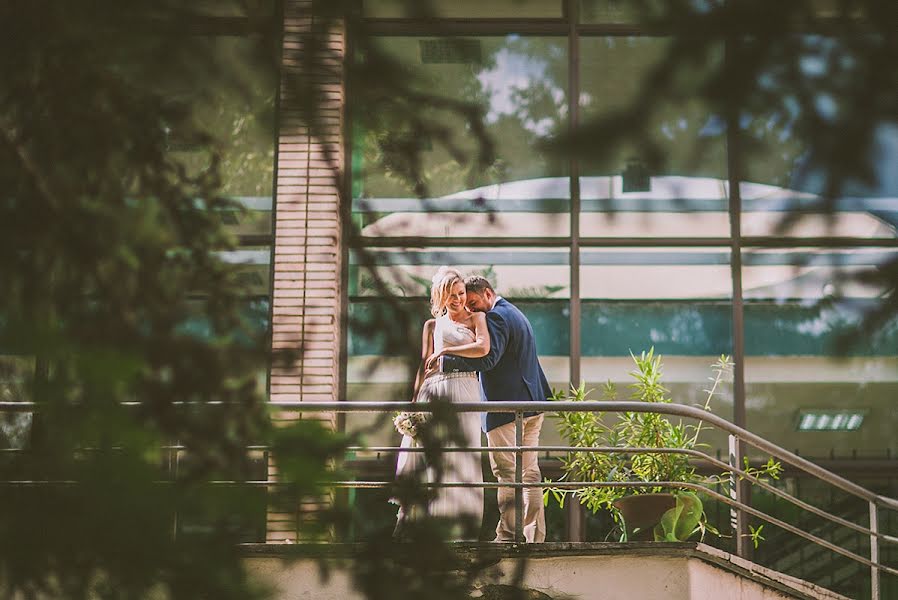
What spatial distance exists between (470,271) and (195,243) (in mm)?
7473

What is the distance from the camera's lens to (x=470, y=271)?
32.1 feet

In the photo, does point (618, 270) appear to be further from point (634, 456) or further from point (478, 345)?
point (478, 345)

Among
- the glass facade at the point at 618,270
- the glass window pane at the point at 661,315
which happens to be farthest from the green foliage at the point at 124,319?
the glass window pane at the point at 661,315

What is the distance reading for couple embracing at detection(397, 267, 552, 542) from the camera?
7.24m

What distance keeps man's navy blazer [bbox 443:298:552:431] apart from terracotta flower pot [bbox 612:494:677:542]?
0.85 metres

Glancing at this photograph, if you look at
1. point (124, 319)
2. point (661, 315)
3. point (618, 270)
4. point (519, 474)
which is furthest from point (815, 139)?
point (618, 270)

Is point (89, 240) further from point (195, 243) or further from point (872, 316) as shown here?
point (872, 316)

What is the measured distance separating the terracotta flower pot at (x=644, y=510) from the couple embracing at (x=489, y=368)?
498mm

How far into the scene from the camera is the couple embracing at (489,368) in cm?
724

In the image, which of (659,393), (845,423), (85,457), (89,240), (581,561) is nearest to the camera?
(85,457)

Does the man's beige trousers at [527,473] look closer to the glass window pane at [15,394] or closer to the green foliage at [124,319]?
the glass window pane at [15,394]

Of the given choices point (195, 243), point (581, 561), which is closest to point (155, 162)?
point (195, 243)

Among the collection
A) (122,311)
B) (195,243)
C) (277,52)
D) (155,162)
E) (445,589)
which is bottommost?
(445,589)

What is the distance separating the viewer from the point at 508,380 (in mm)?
7500
